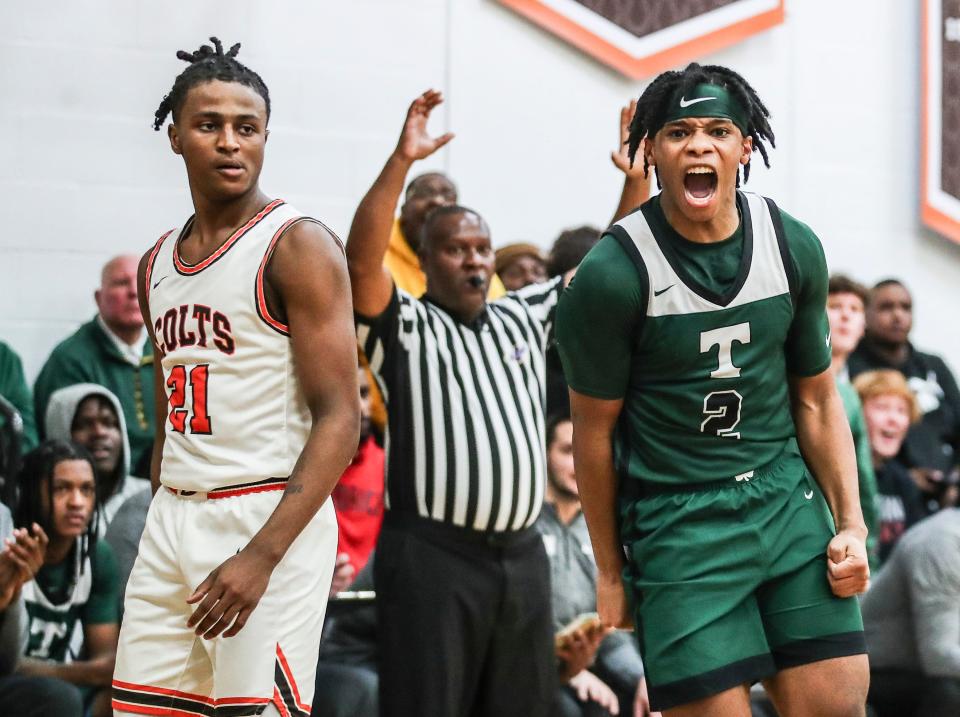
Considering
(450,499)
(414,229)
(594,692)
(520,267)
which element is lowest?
(594,692)

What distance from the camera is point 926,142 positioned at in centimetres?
822

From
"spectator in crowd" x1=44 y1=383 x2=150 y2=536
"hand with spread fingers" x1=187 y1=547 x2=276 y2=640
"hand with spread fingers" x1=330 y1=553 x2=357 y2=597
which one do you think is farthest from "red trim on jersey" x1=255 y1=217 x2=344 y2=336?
"spectator in crowd" x1=44 y1=383 x2=150 y2=536

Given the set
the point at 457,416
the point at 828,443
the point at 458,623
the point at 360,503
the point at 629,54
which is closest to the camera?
the point at 828,443

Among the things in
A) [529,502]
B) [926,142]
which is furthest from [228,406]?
[926,142]

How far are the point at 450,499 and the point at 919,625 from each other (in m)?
1.91

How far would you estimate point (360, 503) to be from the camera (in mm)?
5598

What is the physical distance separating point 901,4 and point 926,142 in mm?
793

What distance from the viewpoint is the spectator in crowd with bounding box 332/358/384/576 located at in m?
5.56

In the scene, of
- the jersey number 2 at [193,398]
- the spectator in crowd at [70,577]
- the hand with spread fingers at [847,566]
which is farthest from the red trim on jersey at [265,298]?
the spectator in crowd at [70,577]

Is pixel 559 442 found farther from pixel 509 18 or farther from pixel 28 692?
pixel 509 18

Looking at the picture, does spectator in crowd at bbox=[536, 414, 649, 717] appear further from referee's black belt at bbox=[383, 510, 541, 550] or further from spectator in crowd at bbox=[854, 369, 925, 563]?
spectator in crowd at bbox=[854, 369, 925, 563]

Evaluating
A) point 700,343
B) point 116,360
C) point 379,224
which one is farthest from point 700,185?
point 116,360

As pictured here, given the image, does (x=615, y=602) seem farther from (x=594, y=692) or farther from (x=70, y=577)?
(x=70, y=577)

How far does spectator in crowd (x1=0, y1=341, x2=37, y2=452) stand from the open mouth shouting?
3.63 metres
